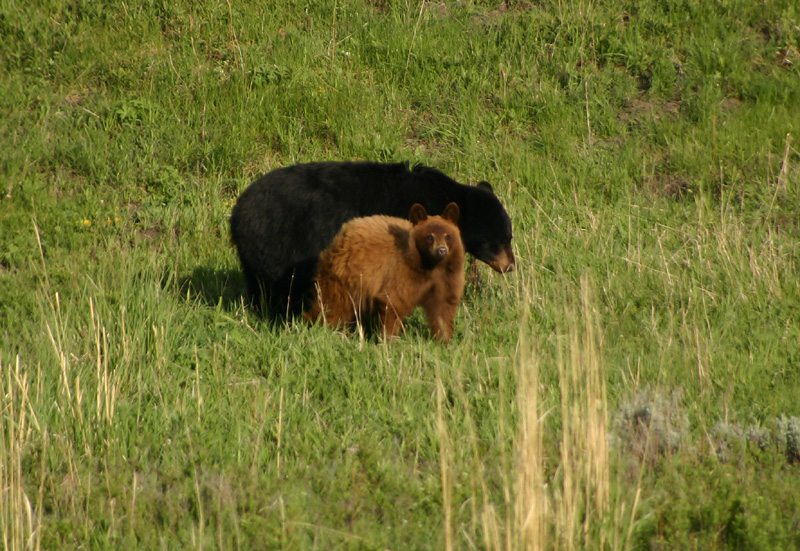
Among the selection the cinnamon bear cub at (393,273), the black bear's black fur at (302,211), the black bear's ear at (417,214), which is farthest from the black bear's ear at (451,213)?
the black bear's black fur at (302,211)

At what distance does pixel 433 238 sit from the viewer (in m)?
4.94

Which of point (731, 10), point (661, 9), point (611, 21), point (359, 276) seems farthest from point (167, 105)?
point (731, 10)

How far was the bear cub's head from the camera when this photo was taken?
4.91 meters

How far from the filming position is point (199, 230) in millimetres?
6977

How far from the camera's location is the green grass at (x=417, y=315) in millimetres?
3350

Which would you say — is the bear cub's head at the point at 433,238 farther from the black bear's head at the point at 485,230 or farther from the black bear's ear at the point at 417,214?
the black bear's head at the point at 485,230

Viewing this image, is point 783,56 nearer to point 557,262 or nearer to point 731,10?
point 731,10

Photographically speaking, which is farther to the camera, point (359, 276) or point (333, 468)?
point (359, 276)

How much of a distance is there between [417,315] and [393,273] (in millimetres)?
886

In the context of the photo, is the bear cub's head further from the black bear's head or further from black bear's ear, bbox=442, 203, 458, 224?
the black bear's head

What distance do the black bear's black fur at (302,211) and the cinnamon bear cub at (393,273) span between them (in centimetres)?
32

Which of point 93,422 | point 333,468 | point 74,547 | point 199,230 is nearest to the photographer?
point 74,547

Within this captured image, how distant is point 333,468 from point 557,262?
2.98 metres

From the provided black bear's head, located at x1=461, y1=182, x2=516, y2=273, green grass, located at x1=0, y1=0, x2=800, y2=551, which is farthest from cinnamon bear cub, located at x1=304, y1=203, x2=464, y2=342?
black bear's head, located at x1=461, y1=182, x2=516, y2=273
